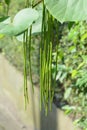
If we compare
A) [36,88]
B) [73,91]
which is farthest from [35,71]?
[73,91]

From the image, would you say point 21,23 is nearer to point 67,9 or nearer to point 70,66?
point 67,9

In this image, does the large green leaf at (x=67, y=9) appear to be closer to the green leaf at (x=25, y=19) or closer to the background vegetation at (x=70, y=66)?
the green leaf at (x=25, y=19)

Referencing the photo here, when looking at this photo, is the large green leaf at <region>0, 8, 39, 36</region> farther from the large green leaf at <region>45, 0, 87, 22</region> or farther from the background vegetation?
the background vegetation

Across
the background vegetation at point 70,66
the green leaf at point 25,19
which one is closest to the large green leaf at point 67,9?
the green leaf at point 25,19

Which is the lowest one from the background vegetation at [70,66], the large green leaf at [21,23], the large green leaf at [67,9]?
the background vegetation at [70,66]

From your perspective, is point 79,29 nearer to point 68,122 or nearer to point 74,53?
point 74,53

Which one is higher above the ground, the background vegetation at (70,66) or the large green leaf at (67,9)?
the large green leaf at (67,9)

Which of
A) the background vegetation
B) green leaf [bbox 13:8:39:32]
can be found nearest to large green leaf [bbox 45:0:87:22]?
green leaf [bbox 13:8:39:32]

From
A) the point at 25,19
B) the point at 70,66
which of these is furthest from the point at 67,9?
the point at 70,66
